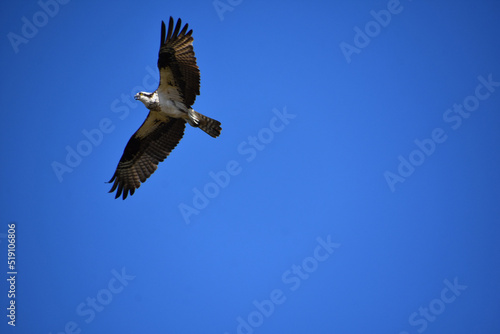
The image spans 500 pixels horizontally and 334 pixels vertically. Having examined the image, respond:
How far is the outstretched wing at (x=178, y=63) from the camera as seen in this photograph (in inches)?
611

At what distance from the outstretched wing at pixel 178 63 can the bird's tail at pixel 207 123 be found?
0.47m

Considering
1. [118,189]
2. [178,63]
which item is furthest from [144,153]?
[178,63]

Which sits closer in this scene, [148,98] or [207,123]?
[148,98]

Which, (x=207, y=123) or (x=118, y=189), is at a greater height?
(x=207, y=123)

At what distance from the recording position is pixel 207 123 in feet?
53.4

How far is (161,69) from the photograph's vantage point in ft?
51.6

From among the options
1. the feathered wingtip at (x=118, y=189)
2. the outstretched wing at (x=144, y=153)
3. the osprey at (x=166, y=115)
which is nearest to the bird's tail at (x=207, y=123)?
the osprey at (x=166, y=115)

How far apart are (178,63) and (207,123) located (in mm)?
1593

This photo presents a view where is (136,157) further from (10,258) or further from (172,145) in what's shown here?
(10,258)

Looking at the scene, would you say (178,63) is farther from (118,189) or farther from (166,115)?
(118,189)

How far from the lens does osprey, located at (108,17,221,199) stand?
1559 cm

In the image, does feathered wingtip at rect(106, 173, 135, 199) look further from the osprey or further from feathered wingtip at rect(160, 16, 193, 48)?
feathered wingtip at rect(160, 16, 193, 48)

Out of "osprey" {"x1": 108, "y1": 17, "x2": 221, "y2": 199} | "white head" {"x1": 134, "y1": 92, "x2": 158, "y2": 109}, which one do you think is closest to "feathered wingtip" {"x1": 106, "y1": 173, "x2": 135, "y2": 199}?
"osprey" {"x1": 108, "y1": 17, "x2": 221, "y2": 199}

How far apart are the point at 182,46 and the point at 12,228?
23.8 feet
